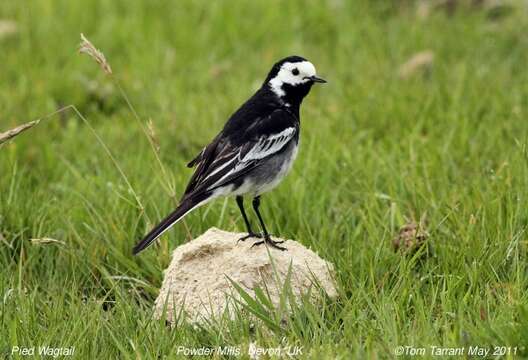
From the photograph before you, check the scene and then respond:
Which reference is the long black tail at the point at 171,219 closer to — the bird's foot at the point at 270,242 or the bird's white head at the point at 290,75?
the bird's foot at the point at 270,242

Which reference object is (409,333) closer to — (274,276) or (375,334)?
(375,334)

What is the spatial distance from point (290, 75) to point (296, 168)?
899 millimetres

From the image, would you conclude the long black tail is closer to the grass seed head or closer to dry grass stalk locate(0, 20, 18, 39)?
the grass seed head

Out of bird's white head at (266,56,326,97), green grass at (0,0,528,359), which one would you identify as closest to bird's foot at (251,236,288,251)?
green grass at (0,0,528,359)

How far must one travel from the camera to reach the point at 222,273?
184 inches

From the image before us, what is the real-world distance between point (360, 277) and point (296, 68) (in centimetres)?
164

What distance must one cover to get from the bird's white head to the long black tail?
111cm

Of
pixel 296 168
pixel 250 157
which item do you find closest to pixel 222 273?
pixel 250 157

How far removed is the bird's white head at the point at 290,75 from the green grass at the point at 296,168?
2.30ft

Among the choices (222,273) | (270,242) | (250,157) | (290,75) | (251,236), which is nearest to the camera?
(222,273)

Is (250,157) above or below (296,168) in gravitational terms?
above

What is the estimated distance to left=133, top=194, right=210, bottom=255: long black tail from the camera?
4621 millimetres

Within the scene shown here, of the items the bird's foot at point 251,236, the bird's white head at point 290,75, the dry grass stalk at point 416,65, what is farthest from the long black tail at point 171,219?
the dry grass stalk at point 416,65

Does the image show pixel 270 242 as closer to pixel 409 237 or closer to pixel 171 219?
pixel 171 219
